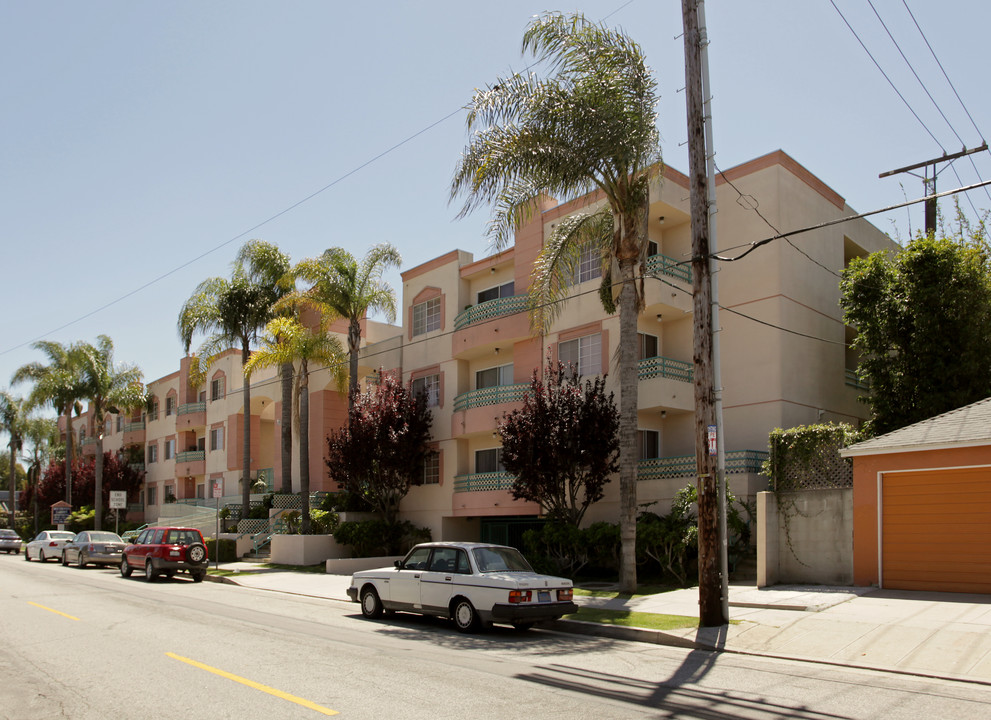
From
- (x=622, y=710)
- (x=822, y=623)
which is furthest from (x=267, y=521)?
(x=622, y=710)

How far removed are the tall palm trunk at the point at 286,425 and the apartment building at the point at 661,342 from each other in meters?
3.81

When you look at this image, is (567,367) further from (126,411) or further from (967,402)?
(126,411)

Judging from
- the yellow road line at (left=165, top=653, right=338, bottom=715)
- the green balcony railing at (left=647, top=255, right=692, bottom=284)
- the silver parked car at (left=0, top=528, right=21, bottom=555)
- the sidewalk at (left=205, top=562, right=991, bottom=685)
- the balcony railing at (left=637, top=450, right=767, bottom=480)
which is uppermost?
the green balcony railing at (left=647, top=255, right=692, bottom=284)

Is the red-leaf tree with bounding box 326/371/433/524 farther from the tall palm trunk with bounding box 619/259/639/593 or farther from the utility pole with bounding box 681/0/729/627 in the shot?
the utility pole with bounding box 681/0/729/627

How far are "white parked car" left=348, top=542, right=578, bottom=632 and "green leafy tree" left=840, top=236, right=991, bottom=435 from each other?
1184 cm

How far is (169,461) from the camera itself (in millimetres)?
54625

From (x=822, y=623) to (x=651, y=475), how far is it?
10385mm

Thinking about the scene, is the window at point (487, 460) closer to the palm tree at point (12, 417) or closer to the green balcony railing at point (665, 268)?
the green balcony railing at point (665, 268)

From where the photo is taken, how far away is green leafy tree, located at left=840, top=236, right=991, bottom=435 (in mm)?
20641

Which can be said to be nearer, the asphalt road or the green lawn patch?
the asphalt road

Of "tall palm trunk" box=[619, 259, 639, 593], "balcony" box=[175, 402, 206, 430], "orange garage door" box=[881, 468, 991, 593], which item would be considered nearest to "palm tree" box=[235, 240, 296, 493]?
"balcony" box=[175, 402, 206, 430]

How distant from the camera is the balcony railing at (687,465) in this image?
21781mm

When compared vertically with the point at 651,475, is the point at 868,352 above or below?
above

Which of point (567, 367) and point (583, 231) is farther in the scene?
point (567, 367)
